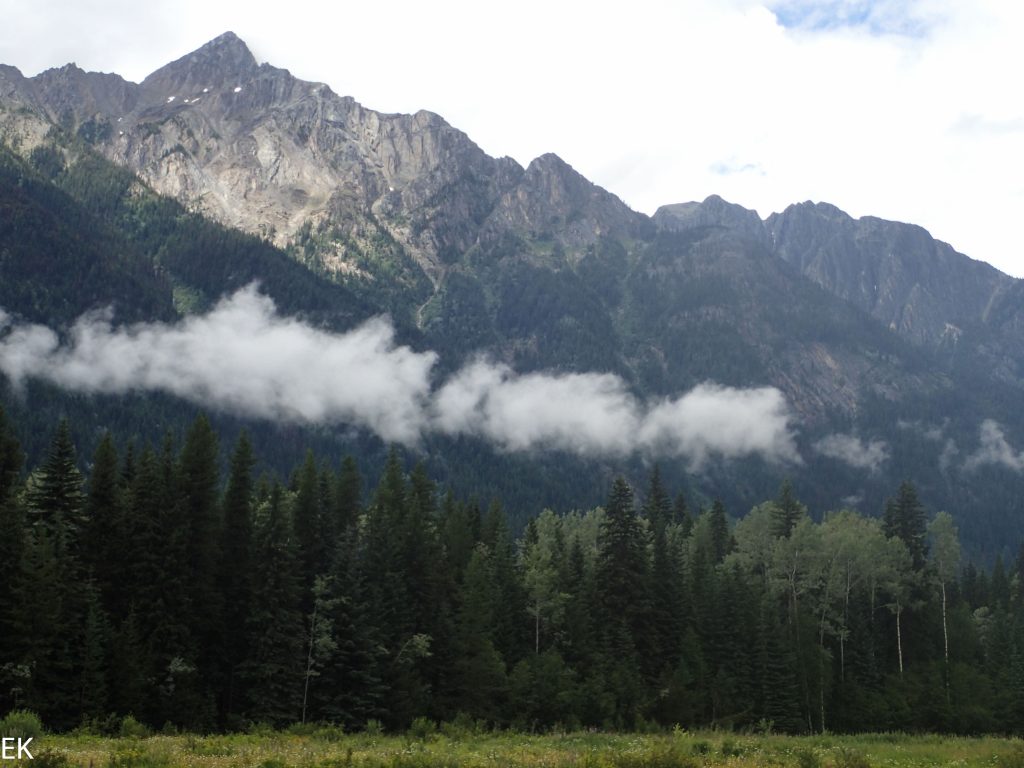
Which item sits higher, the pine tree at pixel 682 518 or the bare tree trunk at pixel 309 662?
the pine tree at pixel 682 518

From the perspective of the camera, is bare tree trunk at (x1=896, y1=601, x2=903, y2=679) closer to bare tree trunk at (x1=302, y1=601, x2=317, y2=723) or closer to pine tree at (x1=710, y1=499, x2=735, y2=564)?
pine tree at (x1=710, y1=499, x2=735, y2=564)

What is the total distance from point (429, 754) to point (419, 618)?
40123 millimetres

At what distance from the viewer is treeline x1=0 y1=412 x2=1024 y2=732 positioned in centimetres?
5431

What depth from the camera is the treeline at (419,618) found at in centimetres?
5431

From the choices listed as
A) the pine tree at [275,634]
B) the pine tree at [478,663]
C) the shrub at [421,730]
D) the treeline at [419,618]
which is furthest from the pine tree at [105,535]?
the pine tree at [478,663]

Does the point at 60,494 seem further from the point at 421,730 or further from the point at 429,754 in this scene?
the point at 429,754

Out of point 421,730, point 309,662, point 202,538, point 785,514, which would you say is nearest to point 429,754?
point 421,730

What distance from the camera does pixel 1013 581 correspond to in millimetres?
140250

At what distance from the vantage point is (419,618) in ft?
244

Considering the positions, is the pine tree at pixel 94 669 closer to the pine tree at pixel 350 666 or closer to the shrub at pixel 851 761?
the pine tree at pixel 350 666

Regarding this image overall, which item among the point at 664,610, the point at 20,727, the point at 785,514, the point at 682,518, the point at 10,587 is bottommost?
the point at 20,727

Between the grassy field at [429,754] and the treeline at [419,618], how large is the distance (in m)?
11.0

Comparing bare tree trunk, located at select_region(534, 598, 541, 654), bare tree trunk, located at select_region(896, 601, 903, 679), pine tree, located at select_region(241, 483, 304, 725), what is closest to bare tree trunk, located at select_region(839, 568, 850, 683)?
bare tree trunk, located at select_region(896, 601, 903, 679)

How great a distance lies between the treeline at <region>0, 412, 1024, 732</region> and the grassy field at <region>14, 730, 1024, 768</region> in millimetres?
10995
